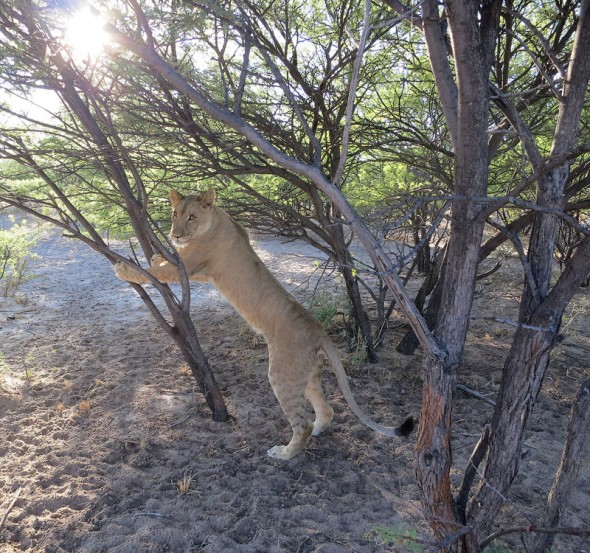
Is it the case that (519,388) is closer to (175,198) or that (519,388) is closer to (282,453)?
(282,453)

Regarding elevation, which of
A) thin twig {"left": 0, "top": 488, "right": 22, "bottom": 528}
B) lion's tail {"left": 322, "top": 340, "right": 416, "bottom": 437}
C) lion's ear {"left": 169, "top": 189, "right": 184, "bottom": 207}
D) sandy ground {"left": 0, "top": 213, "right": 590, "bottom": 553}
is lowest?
thin twig {"left": 0, "top": 488, "right": 22, "bottom": 528}

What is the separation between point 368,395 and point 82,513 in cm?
335

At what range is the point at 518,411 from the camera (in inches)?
106

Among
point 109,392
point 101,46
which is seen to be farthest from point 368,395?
point 101,46

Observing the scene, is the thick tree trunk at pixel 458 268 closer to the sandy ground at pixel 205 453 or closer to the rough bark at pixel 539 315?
the rough bark at pixel 539 315

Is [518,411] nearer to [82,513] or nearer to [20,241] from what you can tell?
[82,513]

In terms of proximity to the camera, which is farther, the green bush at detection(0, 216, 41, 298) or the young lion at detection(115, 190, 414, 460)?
the green bush at detection(0, 216, 41, 298)

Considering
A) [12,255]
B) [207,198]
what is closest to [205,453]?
[207,198]

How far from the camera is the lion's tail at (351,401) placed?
143 inches

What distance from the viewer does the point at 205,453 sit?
4.38 m

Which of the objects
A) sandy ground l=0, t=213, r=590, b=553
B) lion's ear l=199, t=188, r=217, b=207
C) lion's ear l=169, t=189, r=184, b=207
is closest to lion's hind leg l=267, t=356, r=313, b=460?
sandy ground l=0, t=213, r=590, b=553

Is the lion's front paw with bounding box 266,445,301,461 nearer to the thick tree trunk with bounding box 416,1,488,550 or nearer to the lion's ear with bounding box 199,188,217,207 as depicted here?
the thick tree trunk with bounding box 416,1,488,550

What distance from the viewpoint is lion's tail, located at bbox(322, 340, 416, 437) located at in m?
3.62

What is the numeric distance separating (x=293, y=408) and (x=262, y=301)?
1.07 metres
